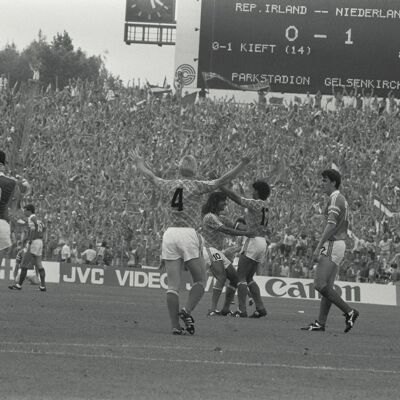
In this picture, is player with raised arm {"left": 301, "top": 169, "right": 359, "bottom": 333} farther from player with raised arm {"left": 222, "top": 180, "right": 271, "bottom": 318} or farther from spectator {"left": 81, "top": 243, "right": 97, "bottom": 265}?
spectator {"left": 81, "top": 243, "right": 97, "bottom": 265}

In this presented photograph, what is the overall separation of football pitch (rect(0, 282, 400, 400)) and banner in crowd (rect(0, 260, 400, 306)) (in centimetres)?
1576

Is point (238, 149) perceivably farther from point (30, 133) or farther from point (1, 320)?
point (1, 320)

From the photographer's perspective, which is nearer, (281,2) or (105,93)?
(281,2)

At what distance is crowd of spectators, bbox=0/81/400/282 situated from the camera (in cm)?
3891

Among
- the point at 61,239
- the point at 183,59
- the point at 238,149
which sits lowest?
the point at 61,239

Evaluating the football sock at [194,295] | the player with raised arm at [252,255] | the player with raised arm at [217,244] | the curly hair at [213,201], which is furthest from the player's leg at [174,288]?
the curly hair at [213,201]

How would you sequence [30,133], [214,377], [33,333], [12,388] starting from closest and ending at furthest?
[12,388], [214,377], [33,333], [30,133]

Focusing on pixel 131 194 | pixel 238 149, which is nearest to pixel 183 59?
pixel 238 149

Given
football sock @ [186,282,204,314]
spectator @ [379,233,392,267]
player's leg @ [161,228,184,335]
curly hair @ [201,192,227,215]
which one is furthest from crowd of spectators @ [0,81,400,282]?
player's leg @ [161,228,184,335]

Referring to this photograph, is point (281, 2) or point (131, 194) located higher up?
point (281, 2)

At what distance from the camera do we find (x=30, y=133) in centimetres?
5019

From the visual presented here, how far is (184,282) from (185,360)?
24742 millimetres

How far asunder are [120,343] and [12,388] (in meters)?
3.87

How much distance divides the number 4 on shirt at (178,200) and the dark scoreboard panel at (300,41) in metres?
33.2
